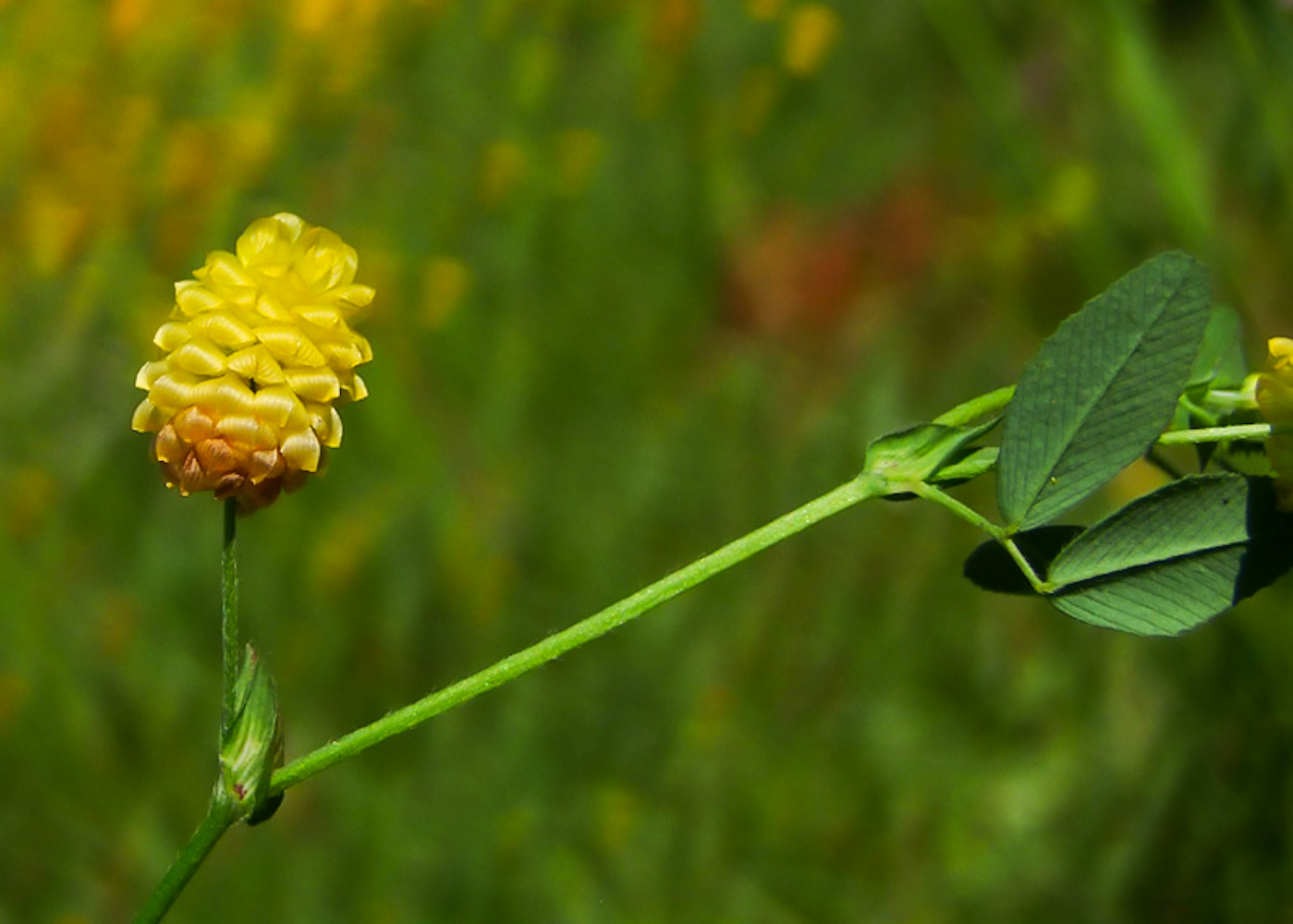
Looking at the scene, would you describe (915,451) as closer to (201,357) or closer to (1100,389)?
(1100,389)

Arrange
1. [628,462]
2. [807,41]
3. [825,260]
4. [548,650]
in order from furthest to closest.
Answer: [807,41]
[825,260]
[628,462]
[548,650]

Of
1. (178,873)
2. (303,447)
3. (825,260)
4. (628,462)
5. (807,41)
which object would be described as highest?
(807,41)

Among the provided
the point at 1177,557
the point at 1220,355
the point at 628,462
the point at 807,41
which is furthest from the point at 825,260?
the point at 1177,557

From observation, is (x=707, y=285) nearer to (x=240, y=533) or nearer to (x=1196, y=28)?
(x=240, y=533)

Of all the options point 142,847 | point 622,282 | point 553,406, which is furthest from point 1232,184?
point 142,847

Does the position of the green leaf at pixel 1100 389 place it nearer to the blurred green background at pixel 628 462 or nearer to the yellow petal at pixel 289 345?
the yellow petal at pixel 289 345

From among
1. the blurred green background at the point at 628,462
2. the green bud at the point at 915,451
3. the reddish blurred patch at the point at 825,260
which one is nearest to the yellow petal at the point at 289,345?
the green bud at the point at 915,451
